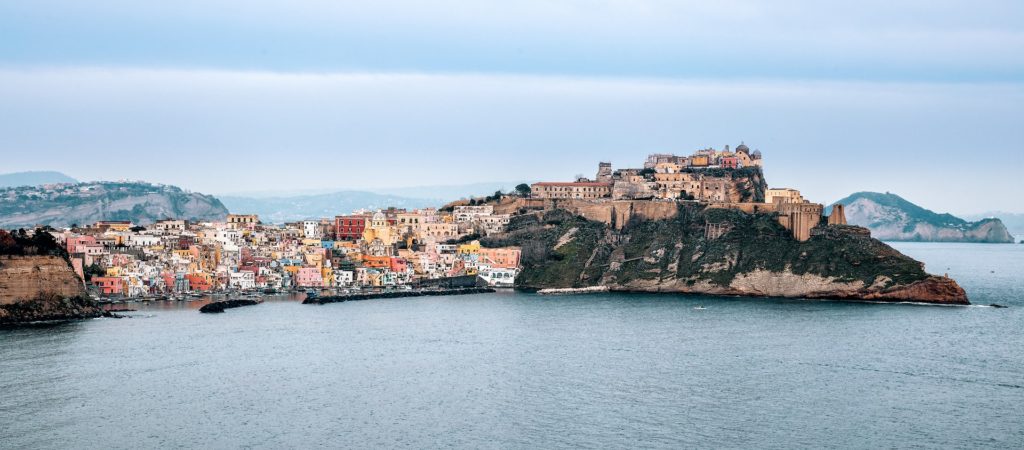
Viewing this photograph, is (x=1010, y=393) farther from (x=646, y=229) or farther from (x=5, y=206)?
(x=5, y=206)

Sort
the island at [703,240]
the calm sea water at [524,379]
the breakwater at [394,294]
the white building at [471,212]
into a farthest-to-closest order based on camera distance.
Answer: the white building at [471,212] < the breakwater at [394,294] < the island at [703,240] < the calm sea water at [524,379]

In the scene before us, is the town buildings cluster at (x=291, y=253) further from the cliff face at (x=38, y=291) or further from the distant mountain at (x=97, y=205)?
the distant mountain at (x=97, y=205)

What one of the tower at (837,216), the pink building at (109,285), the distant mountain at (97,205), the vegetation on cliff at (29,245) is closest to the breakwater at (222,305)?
the pink building at (109,285)

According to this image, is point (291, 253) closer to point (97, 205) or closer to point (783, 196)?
point (783, 196)

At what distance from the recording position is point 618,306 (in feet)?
215

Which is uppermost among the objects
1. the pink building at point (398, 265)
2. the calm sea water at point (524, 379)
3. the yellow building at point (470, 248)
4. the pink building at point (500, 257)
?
the yellow building at point (470, 248)

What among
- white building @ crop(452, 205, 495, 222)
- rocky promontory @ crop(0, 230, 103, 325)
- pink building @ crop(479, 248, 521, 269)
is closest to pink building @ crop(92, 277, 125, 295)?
rocky promontory @ crop(0, 230, 103, 325)

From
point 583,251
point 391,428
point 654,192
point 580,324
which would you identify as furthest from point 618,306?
point 391,428

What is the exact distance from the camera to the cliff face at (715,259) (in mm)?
67125

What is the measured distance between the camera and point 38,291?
5584cm

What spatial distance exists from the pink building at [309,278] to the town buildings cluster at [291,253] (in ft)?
0.20

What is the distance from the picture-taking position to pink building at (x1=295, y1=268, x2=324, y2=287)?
78.2m

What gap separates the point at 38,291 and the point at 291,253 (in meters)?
26.0

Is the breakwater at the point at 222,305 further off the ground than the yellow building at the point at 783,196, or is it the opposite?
the yellow building at the point at 783,196
